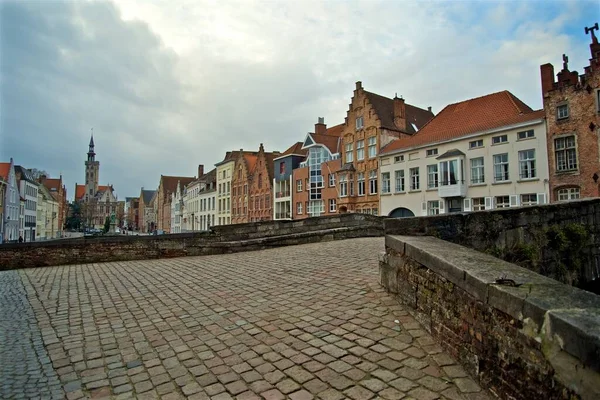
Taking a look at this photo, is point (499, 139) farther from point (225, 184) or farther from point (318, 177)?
point (225, 184)

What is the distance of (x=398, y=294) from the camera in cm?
504

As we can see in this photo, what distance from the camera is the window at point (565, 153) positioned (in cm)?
2327

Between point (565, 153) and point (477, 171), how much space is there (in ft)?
18.8

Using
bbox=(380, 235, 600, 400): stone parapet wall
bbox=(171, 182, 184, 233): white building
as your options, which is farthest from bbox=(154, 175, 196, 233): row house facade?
bbox=(380, 235, 600, 400): stone parapet wall

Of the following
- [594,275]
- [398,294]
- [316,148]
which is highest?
[316,148]

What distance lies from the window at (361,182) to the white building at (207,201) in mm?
37223

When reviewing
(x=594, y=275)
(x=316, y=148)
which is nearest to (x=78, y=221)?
(x=316, y=148)

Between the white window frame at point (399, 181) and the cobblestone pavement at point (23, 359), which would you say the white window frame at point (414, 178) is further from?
the cobblestone pavement at point (23, 359)

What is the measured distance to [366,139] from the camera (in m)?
38.2

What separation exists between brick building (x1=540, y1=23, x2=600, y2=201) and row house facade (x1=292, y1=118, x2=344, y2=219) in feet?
69.7

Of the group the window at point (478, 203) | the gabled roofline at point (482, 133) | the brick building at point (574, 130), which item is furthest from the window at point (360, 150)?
the brick building at point (574, 130)

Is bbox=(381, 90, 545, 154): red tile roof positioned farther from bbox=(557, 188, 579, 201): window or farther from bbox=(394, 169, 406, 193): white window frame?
bbox=(557, 188, 579, 201): window

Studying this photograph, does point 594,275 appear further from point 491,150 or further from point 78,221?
point 78,221

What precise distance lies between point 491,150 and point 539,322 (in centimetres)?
2807
